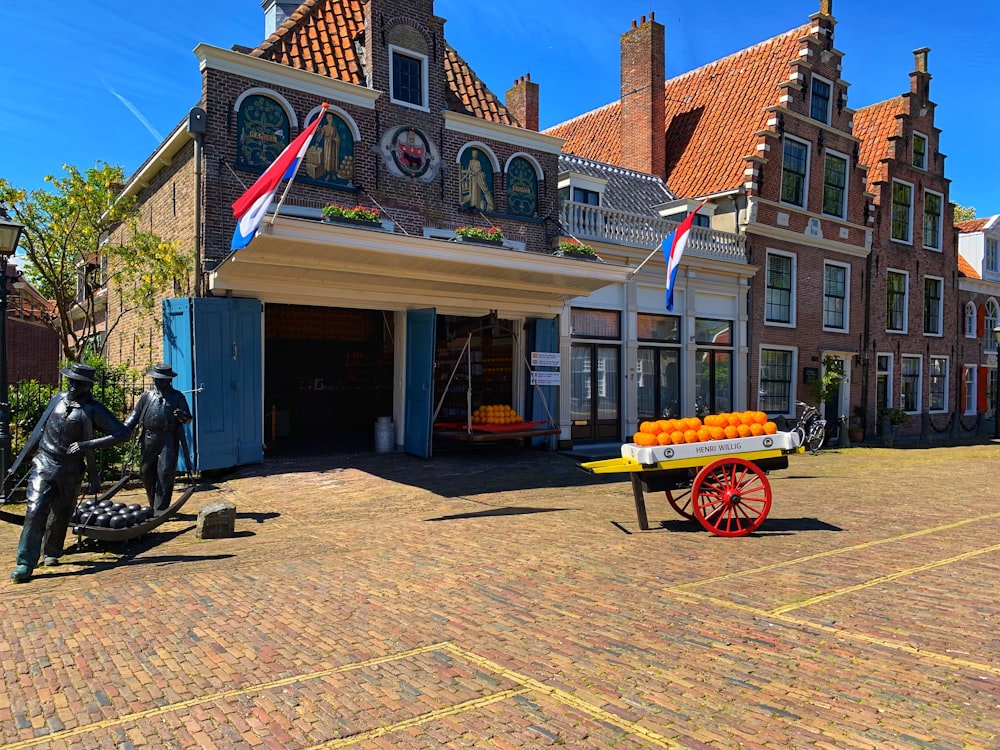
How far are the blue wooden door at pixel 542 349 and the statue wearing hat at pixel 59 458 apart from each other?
1013 centimetres

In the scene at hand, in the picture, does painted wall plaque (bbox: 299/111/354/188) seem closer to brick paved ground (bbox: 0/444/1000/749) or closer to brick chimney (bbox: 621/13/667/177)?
brick paved ground (bbox: 0/444/1000/749)

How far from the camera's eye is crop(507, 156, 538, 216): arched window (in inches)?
630

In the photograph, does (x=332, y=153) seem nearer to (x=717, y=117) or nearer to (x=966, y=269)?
(x=717, y=117)

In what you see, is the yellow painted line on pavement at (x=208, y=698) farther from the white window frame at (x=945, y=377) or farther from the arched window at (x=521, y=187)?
the white window frame at (x=945, y=377)

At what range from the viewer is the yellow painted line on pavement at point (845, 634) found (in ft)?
14.6

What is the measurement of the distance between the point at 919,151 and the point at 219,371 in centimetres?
2530

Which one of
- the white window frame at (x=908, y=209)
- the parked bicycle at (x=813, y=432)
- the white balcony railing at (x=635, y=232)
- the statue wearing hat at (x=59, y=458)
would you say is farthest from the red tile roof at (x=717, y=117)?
the statue wearing hat at (x=59, y=458)

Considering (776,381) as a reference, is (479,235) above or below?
above

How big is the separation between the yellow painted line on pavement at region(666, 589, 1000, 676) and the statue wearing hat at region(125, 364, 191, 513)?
5.95 metres

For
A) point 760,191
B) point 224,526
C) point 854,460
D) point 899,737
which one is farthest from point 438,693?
point 760,191

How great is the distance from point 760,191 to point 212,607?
62.5 ft

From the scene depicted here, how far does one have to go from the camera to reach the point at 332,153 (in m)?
13.5

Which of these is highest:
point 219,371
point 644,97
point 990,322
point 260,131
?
point 644,97

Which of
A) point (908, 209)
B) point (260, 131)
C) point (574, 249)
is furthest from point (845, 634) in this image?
point (908, 209)
